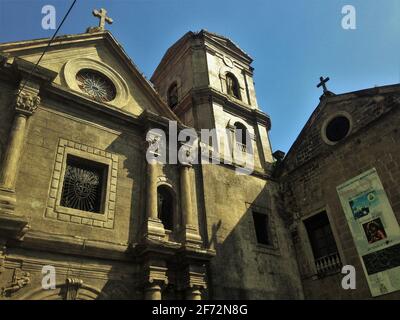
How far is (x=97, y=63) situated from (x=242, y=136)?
7269mm

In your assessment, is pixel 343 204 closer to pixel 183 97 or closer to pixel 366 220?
pixel 366 220

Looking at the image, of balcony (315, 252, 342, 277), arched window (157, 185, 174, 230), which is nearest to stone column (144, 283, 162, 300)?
arched window (157, 185, 174, 230)

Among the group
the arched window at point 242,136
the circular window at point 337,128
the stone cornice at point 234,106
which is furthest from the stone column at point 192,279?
the stone cornice at point 234,106

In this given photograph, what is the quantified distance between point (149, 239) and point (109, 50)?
24.2 feet

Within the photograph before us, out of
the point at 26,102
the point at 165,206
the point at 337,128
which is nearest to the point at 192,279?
the point at 165,206

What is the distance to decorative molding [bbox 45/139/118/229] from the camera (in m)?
Result: 9.32

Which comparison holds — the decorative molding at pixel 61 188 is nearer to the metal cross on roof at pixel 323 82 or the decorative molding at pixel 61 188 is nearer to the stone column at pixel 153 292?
the stone column at pixel 153 292

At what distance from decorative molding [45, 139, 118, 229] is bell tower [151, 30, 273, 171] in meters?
5.69

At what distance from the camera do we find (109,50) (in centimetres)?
1320

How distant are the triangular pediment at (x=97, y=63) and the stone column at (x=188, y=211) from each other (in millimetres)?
2386

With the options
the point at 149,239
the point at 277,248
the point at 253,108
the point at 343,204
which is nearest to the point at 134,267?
the point at 149,239

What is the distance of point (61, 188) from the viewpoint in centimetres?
967

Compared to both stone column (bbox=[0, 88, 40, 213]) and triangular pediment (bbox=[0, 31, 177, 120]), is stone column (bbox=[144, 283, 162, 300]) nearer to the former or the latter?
stone column (bbox=[0, 88, 40, 213])

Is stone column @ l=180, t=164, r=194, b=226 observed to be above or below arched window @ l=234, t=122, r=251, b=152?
below
